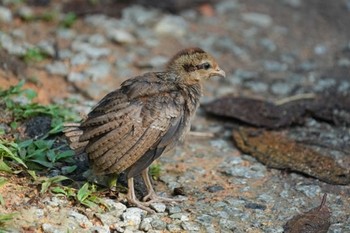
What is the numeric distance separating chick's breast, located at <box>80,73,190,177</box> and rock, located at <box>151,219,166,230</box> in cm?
41

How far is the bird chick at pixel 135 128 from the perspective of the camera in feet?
17.1

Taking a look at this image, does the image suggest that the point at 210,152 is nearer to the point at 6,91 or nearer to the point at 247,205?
the point at 247,205

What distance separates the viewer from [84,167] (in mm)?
5684

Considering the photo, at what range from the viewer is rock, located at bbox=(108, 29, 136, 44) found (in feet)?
27.7

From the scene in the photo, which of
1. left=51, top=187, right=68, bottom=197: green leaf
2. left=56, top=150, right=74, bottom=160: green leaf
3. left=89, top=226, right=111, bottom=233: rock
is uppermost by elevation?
left=56, top=150, right=74, bottom=160: green leaf

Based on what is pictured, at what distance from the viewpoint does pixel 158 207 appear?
538 centimetres

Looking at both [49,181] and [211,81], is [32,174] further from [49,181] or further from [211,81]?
[211,81]

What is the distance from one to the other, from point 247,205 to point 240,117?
1.74m

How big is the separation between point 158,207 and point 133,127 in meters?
0.67

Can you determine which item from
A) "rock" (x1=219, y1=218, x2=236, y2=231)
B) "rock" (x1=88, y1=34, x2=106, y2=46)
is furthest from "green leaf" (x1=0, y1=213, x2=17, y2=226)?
"rock" (x1=88, y1=34, x2=106, y2=46)

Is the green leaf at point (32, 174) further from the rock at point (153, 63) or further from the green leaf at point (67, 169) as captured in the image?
the rock at point (153, 63)

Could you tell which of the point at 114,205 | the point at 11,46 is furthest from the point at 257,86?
the point at 114,205

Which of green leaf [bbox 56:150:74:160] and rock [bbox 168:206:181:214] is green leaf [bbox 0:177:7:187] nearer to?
green leaf [bbox 56:150:74:160]

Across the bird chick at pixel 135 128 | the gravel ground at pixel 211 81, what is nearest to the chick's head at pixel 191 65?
the bird chick at pixel 135 128
